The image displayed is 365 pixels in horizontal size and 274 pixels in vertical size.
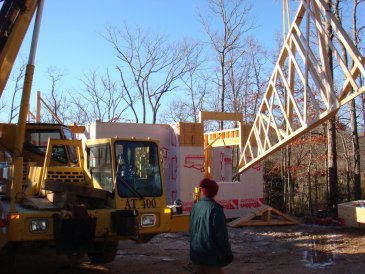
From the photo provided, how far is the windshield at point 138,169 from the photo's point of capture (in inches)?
295

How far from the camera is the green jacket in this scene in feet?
16.5

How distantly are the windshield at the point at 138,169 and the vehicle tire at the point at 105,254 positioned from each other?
1.37m

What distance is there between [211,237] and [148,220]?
2535mm

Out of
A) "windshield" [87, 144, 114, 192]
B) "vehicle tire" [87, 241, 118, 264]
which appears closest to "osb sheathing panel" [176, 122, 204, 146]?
"vehicle tire" [87, 241, 118, 264]

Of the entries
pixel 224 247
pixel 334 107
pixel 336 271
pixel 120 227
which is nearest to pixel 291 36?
pixel 334 107

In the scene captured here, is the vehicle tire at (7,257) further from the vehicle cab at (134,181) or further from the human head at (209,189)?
the human head at (209,189)

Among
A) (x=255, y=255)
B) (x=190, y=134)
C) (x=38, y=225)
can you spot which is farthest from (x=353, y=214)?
(x=38, y=225)

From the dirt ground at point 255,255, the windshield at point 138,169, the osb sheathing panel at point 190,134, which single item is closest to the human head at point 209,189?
the windshield at point 138,169

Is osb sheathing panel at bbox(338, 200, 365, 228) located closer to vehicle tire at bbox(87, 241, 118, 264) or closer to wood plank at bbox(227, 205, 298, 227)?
wood plank at bbox(227, 205, 298, 227)

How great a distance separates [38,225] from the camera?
6.56m

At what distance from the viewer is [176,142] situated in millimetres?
16719

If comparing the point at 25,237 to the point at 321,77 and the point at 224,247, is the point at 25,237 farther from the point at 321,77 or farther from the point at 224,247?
the point at 321,77

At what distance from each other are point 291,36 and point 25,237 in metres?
7.20

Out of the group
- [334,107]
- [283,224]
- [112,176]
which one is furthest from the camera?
[283,224]
